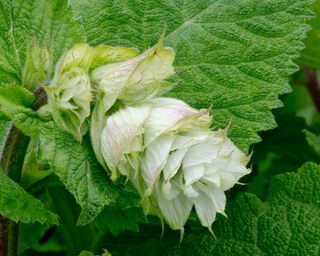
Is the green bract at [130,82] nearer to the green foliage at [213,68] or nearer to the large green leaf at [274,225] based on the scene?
the green foliage at [213,68]

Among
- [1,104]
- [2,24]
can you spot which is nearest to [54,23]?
[2,24]

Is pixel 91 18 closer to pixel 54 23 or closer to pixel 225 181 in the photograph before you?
pixel 54 23

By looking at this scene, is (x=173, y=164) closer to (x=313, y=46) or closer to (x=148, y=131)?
(x=148, y=131)

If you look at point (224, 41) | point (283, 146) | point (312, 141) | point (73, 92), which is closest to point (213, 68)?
point (224, 41)

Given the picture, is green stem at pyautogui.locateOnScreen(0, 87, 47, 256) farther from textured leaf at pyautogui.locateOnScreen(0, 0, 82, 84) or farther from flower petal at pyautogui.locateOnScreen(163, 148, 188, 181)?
flower petal at pyautogui.locateOnScreen(163, 148, 188, 181)

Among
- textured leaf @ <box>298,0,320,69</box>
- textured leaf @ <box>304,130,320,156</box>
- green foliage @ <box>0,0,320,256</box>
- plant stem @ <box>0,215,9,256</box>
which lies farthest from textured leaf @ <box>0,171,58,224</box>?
textured leaf @ <box>298,0,320,69</box>

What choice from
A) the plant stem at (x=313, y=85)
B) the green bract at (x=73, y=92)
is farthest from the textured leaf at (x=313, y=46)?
the green bract at (x=73, y=92)
